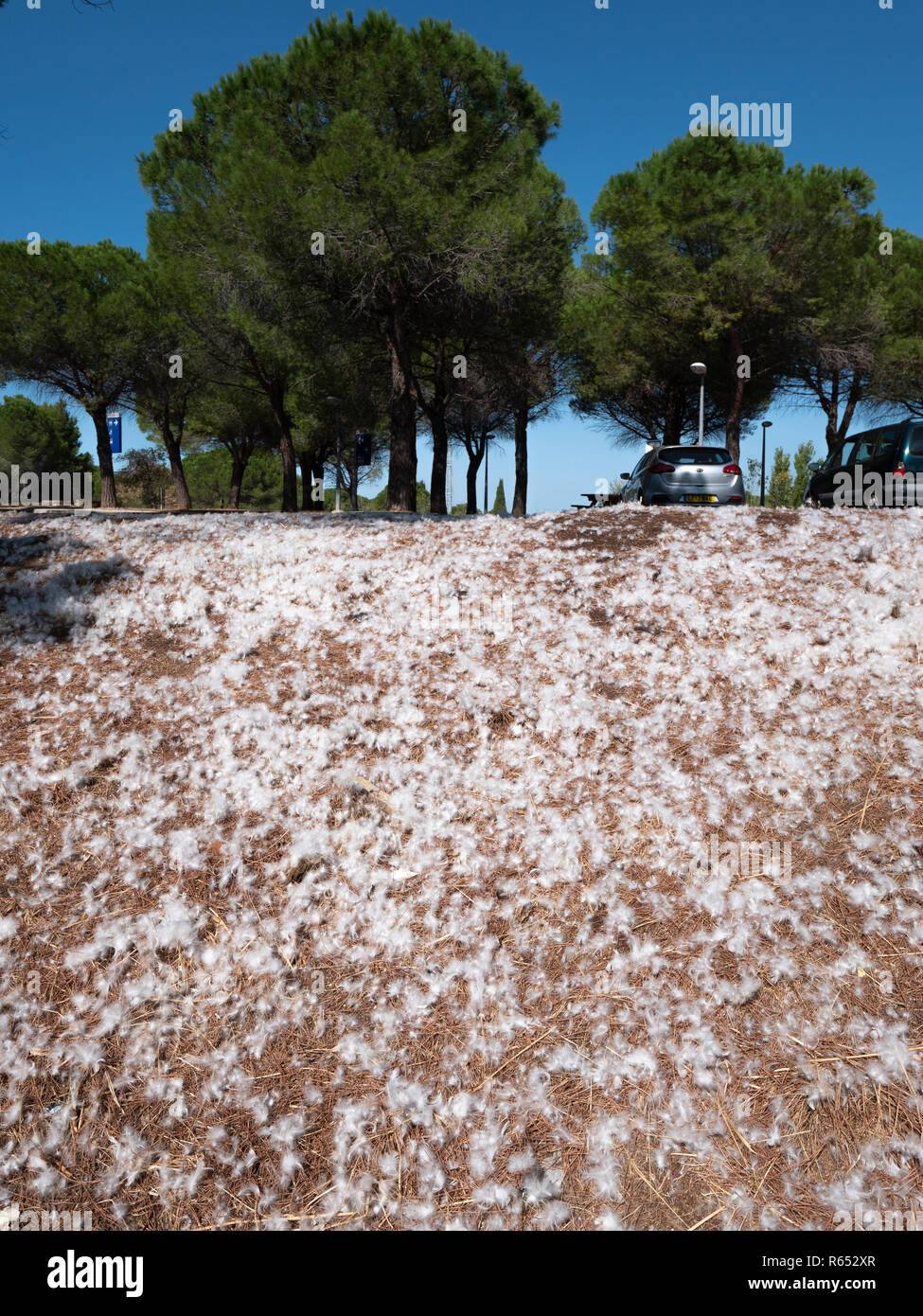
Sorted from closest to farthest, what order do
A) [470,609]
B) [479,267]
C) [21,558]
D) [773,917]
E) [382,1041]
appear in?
[382,1041], [773,917], [470,609], [21,558], [479,267]

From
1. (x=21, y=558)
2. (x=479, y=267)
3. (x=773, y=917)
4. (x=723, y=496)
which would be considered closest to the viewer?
(x=773, y=917)

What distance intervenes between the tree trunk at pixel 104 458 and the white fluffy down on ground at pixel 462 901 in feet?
67.1

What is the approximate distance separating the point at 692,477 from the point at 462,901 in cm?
1014

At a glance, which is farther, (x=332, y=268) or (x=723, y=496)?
(x=332, y=268)

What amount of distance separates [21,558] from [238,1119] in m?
5.13

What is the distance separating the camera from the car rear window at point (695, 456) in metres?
12.1

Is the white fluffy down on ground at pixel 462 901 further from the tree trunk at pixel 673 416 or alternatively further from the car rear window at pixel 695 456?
the tree trunk at pixel 673 416

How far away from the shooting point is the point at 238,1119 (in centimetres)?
276

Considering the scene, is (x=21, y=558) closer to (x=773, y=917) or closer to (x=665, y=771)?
(x=665, y=771)

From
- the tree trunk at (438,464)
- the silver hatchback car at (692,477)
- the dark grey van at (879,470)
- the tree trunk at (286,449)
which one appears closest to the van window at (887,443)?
the dark grey van at (879,470)

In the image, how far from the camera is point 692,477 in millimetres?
11875

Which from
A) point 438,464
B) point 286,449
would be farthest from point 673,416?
point 286,449

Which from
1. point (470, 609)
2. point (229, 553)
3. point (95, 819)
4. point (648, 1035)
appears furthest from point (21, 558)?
point (648, 1035)
